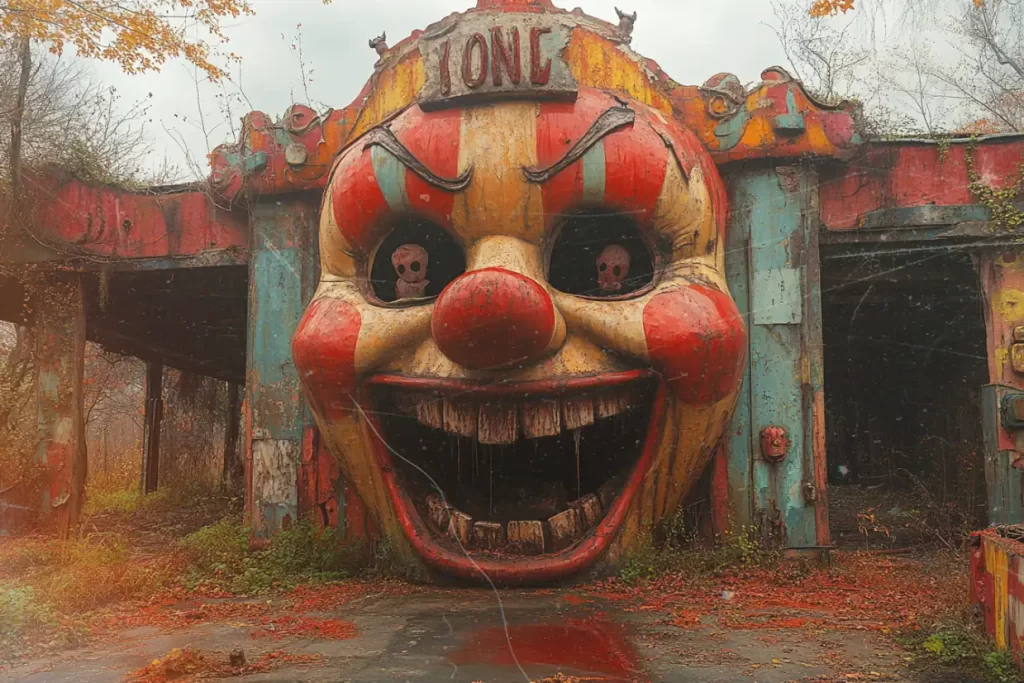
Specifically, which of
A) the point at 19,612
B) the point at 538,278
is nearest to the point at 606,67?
the point at 538,278

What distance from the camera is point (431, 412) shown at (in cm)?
516

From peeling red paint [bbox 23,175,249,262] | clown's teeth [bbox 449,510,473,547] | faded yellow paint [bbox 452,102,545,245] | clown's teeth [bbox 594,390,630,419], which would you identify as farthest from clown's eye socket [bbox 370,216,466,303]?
peeling red paint [bbox 23,175,249,262]

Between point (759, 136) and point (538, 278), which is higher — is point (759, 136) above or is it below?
above

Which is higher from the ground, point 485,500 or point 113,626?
point 485,500

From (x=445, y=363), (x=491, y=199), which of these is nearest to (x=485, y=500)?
(x=445, y=363)

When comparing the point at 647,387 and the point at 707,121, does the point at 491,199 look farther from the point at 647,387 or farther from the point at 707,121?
the point at 707,121

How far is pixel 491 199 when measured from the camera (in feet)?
16.6

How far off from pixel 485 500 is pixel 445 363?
3.75ft

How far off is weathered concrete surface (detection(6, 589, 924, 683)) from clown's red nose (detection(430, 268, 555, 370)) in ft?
4.31

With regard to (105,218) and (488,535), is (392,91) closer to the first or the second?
(488,535)

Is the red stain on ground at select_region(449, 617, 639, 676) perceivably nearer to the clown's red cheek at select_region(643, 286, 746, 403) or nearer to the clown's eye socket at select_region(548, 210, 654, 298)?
the clown's red cheek at select_region(643, 286, 746, 403)

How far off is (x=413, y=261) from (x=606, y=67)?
5.48 feet

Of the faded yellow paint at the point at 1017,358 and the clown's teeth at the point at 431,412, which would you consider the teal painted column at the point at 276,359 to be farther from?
the faded yellow paint at the point at 1017,358

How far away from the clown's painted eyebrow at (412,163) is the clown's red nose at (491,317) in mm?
866
